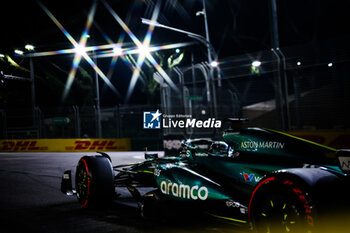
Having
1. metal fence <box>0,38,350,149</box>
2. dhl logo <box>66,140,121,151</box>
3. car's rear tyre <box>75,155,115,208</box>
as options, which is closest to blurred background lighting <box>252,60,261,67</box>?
metal fence <box>0,38,350,149</box>

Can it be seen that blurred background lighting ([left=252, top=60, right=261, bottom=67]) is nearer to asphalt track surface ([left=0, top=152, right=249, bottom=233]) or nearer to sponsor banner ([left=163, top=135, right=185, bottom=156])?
sponsor banner ([left=163, top=135, right=185, bottom=156])

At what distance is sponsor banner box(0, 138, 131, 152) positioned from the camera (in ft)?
65.4

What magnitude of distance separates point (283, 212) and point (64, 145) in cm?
2001

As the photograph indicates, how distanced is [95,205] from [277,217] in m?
3.15

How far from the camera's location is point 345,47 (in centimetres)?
1122

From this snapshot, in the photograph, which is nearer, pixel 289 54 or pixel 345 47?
pixel 345 47

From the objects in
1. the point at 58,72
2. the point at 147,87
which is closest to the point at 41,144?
the point at 147,87

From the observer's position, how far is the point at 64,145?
21.4 meters

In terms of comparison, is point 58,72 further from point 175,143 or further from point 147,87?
point 175,143

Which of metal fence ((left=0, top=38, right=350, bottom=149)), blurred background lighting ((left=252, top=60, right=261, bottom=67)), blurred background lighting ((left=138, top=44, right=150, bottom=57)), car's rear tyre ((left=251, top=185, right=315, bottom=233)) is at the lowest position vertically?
car's rear tyre ((left=251, top=185, right=315, bottom=233))

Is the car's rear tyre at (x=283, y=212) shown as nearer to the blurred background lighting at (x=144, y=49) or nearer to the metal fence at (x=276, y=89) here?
the metal fence at (x=276, y=89)

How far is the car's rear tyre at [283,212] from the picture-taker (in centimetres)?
258

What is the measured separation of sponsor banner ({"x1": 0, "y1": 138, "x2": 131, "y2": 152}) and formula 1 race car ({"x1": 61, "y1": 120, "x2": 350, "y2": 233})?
1413 cm

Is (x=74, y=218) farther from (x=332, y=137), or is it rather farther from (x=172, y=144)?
(x=172, y=144)
